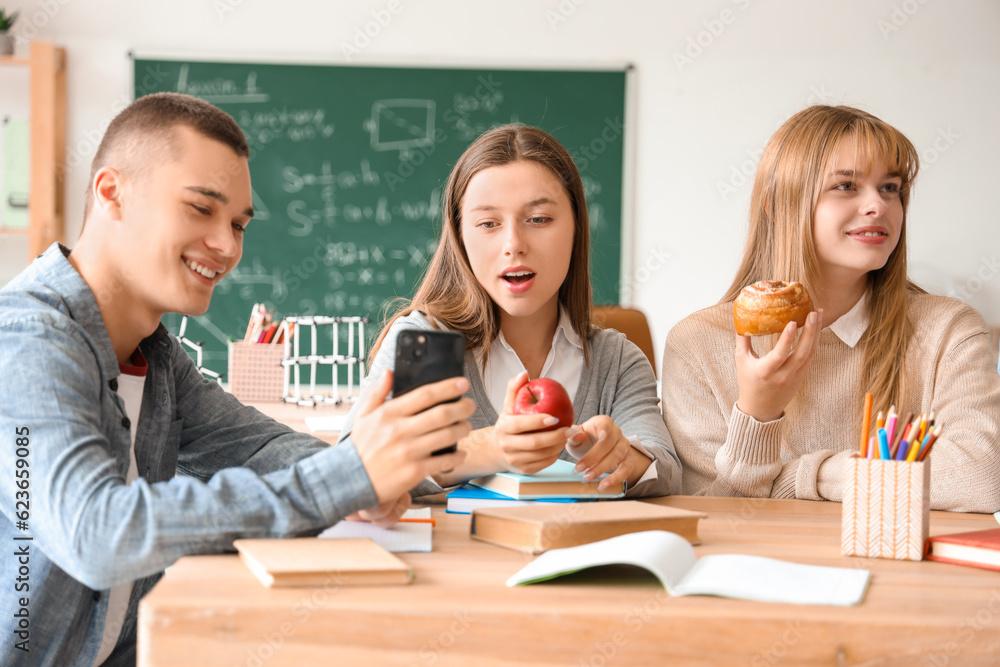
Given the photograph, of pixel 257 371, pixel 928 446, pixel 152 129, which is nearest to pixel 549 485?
pixel 928 446

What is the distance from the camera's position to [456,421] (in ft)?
2.89

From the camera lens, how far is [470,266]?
1687 millimetres

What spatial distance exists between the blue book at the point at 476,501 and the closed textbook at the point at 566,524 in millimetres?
150

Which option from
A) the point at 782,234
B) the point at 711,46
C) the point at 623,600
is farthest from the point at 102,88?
the point at 623,600

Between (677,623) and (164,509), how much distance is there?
50cm

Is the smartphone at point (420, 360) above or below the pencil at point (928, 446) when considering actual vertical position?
above

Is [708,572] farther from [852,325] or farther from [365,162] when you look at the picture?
[365,162]

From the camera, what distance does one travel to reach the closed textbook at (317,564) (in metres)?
0.77

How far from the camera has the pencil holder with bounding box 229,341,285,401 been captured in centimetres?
281

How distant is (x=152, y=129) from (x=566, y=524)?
29.5 inches

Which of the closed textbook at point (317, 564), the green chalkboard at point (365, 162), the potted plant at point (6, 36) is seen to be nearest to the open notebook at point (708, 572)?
the closed textbook at point (317, 564)

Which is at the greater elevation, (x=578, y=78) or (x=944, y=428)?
(x=578, y=78)

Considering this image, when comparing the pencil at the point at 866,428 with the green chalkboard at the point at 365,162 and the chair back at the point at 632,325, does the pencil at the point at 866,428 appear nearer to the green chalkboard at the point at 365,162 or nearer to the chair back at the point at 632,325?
the chair back at the point at 632,325

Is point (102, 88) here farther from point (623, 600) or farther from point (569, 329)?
point (623, 600)
